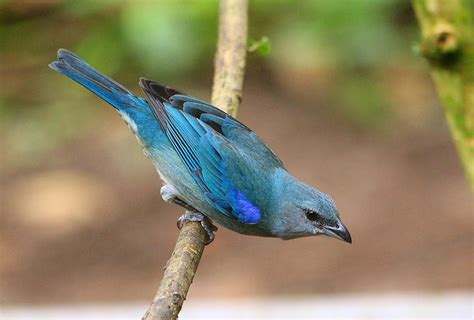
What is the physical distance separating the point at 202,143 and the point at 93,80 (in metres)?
0.61

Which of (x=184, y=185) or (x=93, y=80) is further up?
(x=93, y=80)

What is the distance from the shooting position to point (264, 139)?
25.9ft

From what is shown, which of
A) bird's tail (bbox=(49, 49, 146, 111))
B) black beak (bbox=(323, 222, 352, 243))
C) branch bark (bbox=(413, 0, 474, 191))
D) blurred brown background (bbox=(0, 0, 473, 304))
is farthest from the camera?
blurred brown background (bbox=(0, 0, 473, 304))

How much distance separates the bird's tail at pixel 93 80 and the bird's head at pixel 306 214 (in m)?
0.89

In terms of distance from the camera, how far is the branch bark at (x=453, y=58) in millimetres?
3488

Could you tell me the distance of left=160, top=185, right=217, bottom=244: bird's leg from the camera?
3.57 m

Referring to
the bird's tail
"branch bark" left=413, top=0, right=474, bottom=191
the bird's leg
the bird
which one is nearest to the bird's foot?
the bird's leg

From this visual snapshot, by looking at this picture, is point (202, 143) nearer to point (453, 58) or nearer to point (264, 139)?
point (453, 58)

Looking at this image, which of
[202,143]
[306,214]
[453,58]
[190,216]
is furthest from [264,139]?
[453,58]

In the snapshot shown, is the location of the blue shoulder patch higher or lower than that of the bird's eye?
lower

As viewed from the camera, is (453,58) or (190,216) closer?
(453,58)

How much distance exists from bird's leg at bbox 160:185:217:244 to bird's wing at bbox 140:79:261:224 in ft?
0.50

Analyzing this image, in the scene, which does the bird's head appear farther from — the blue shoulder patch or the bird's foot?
the bird's foot

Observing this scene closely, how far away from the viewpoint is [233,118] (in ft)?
13.1
